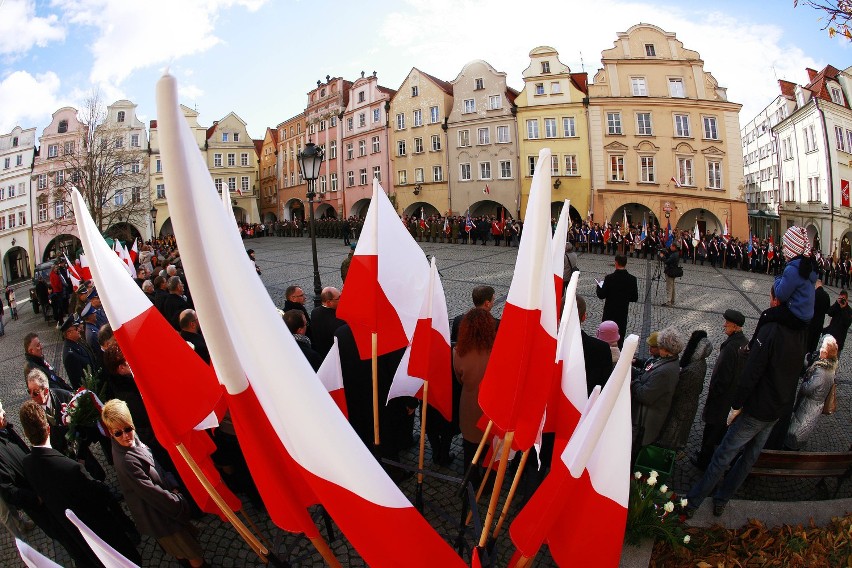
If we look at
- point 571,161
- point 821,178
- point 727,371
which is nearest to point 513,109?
point 571,161

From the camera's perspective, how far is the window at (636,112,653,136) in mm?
31797

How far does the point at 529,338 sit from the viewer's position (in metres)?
2.34

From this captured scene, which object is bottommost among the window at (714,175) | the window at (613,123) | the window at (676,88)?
the window at (714,175)

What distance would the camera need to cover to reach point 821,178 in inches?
1244

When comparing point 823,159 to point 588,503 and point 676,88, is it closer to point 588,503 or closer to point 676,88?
point 676,88

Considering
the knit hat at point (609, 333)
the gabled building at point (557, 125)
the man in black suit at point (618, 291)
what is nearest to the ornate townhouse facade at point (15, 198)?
the gabled building at point (557, 125)

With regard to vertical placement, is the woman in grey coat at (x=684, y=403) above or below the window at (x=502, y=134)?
below

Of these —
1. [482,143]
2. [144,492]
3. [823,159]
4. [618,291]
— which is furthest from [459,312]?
[823,159]

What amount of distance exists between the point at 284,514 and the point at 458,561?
728 mm

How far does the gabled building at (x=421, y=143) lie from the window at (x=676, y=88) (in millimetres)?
15451

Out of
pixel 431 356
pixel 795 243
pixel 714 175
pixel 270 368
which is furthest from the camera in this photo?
pixel 714 175

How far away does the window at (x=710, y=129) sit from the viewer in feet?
102

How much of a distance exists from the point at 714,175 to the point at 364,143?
2725cm

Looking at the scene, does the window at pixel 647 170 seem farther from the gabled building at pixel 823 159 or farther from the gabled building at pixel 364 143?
the gabled building at pixel 364 143
